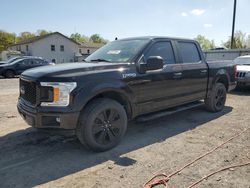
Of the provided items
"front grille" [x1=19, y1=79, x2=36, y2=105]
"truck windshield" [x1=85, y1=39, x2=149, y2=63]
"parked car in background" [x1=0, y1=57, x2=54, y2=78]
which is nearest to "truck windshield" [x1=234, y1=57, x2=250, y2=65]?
"truck windshield" [x1=85, y1=39, x2=149, y2=63]

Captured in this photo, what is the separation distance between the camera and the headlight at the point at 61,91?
4.05 meters

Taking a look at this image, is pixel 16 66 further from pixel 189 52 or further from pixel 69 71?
pixel 69 71

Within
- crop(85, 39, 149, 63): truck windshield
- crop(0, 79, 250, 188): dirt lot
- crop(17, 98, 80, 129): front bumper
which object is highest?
crop(85, 39, 149, 63): truck windshield

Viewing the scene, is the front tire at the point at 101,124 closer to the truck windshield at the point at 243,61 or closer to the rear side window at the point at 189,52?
the rear side window at the point at 189,52

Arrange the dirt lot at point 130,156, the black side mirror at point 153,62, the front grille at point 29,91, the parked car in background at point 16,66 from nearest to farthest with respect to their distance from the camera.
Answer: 1. the dirt lot at point 130,156
2. the front grille at point 29,91
3. the black side mirror at point 153,62
4. the parked car in background at point 16,66

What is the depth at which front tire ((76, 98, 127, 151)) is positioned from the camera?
4.30m

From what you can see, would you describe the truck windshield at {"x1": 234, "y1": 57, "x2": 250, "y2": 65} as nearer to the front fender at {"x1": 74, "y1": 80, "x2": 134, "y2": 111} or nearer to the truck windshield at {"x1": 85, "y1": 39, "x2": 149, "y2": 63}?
the truck windshield at {"x1": 85, "y1": 39, "x2": 149, "y2": 63}

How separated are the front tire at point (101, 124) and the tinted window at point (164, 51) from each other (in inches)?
53.6

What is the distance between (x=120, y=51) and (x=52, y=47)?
4766 centimetres

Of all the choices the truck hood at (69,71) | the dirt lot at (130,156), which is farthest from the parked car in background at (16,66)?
the truck hood at (69,71)

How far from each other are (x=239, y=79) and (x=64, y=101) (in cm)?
898

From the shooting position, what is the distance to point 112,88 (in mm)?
4535

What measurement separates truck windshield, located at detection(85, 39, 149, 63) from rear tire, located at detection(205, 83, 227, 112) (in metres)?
2.78

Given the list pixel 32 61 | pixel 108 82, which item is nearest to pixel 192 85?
pixel 108 82
